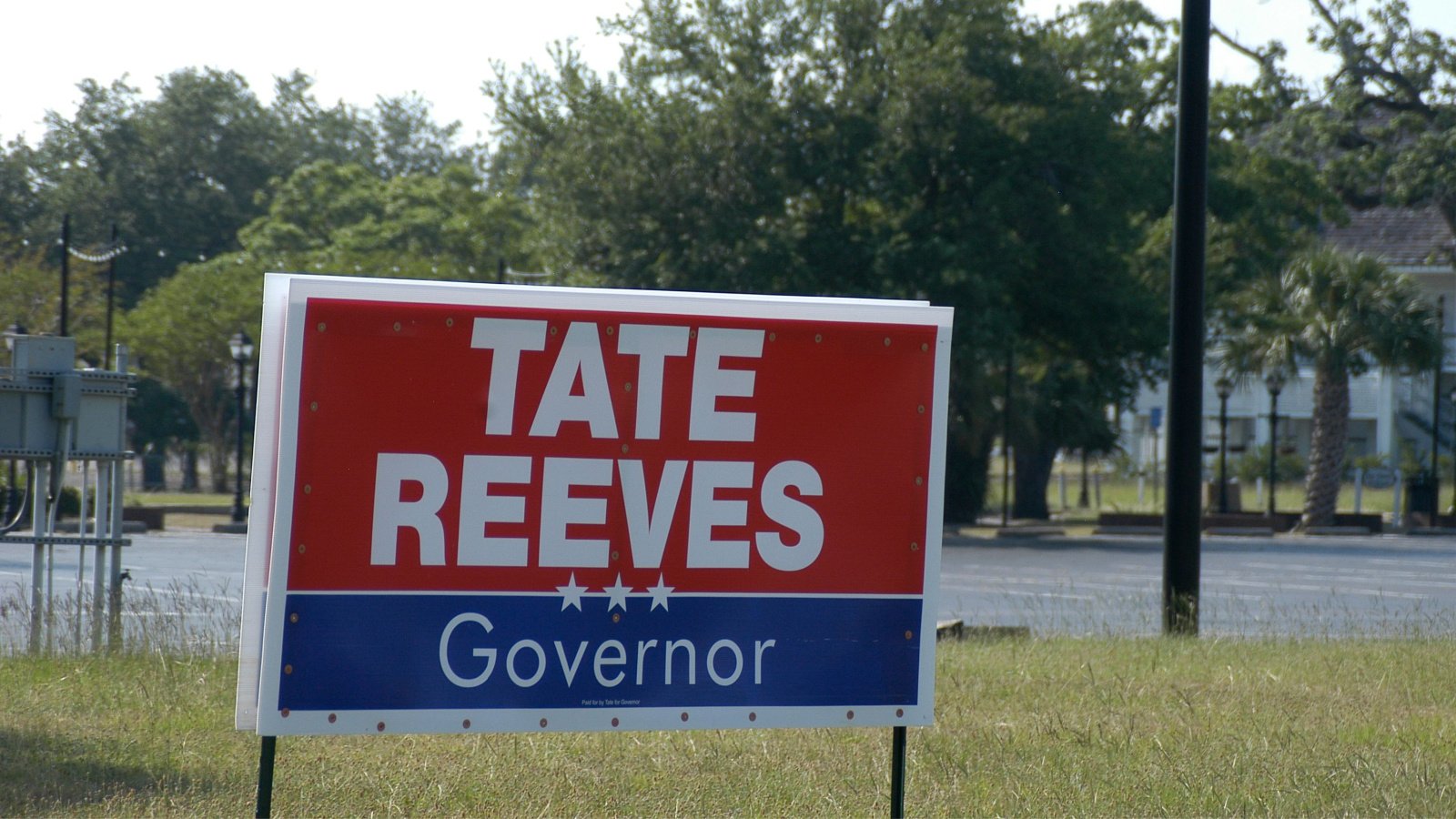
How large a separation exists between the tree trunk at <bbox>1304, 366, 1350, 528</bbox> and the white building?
1496 centimetres

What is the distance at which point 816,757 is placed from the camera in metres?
6.37

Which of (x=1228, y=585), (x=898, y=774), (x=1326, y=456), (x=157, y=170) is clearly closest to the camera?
(x=898, y=774)

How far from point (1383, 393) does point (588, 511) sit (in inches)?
2159

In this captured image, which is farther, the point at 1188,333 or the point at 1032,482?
the point at 1032,482

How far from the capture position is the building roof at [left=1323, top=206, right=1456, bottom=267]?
51.5m

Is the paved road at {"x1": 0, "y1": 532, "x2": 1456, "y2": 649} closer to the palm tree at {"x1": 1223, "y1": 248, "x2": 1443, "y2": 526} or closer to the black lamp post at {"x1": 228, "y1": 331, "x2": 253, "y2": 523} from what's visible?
the black lamp post at {"x1": 228, "y1": 331, "x2": 253, "y2": 523}

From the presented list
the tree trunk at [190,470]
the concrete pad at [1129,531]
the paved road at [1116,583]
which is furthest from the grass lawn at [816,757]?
the tree trunk at [190,470]

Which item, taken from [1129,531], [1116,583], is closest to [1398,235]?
[1129,531]

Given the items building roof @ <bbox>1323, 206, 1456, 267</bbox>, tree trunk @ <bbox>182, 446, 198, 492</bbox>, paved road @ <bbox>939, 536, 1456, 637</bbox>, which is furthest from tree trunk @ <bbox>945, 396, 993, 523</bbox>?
tree trunk @ <bbox>182, 446, 198, 492</bbox>

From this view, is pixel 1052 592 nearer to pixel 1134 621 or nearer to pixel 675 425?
pixel 1134 621

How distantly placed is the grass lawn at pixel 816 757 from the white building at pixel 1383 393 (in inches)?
1625

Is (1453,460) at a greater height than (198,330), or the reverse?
(198,330)

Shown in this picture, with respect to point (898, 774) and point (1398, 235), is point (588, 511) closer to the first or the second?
point (898, 774)

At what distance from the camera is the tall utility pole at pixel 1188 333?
1064cm
